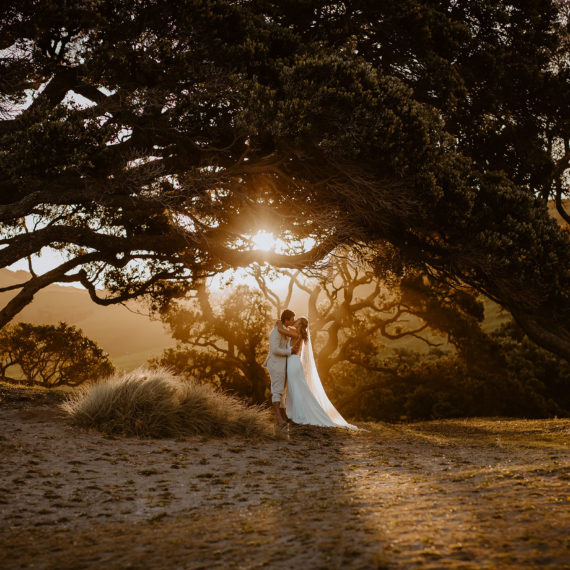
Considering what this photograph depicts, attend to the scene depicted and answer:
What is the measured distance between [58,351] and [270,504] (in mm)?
22693

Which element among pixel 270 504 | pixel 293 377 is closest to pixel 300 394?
pixel 293 377

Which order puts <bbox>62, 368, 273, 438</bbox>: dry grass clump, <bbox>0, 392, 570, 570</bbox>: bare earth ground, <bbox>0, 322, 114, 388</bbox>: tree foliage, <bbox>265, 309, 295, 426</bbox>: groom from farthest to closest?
<bbox>0, 322, 114, 388</bbox>: tree foliage → <bbox>265, 309, 295, 426</bbox>: groom → <bbox>62, 368, 273, 438</bbox>: dry grass clump → <bbox>0, 392, 570, 570</bbox>: bare earth ground

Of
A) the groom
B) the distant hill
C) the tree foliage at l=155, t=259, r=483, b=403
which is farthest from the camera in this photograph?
the distant hill

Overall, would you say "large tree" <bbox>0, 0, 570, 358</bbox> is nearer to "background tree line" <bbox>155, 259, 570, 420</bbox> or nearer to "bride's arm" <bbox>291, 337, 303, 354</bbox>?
"bride's arm" <bbox>291, 337, 303, 354</bbox>

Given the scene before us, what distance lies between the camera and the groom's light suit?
11711mm

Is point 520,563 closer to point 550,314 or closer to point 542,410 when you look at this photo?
point 550,314

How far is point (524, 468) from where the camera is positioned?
262 inches

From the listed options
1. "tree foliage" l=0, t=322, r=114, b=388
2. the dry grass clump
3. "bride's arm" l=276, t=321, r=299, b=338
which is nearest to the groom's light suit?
"bride's arm" l=276, t=321, r=299, b=338

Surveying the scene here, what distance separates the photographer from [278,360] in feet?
38.8

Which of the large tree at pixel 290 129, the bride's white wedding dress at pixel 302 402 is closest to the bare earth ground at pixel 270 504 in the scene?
the bride's white wedding dress at pixel 302 402

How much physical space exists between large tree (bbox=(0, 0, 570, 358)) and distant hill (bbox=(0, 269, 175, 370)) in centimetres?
6052

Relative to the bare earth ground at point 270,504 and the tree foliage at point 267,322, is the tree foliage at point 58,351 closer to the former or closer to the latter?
the tree foliage at point 267,322

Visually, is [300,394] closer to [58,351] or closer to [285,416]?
[285,416]

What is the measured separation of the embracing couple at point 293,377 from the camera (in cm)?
1173
